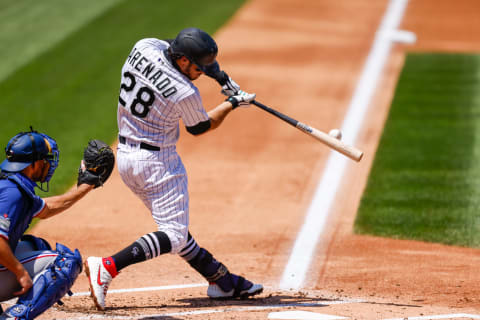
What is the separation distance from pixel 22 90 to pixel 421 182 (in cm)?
672

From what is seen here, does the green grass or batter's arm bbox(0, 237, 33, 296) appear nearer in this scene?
batter's arm bbox(0, 237, 33, 296)

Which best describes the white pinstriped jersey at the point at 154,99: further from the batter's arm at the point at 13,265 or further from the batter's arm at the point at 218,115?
the batter's arm at the point at 13,265

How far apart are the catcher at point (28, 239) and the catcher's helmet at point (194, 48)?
43.9 inches

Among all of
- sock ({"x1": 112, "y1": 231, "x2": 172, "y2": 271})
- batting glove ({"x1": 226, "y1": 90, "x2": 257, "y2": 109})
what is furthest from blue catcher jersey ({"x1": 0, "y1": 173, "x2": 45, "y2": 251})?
batting glove ({"x1": 226, "y1": 90, "x2": 257, "y2": 109})

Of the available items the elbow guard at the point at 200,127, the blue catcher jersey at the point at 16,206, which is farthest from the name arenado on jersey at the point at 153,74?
the blue catcher jersey at the point at 16,206

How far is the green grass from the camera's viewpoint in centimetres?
955

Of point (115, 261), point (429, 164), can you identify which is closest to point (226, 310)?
point (115, 261)

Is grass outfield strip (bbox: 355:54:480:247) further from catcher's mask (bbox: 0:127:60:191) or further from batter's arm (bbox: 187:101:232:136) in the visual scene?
catcher's mask (bbox: 0:127:60:191)

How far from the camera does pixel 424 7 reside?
1739cm

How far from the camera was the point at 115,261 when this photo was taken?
15.2ft

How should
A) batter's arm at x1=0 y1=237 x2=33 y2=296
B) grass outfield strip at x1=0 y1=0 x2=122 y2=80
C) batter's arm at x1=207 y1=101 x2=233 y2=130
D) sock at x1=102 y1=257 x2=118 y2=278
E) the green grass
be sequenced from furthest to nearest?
grass outfield strip at x1=0 y1=0 x2=122 y2=80 → the green grass → batter's arm at x1=207 y1=101 x2=233 y2=130 → sock at x1=102 y1=257 x2=118 y2=278 → batter's arm at x1=0 y1=237 x2=33 y2=296

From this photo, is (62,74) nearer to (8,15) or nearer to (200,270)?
(8,15)

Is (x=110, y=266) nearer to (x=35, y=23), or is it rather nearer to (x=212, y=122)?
(x=212, y=122)

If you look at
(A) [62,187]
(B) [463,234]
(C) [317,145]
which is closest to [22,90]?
(A) [62,187]
